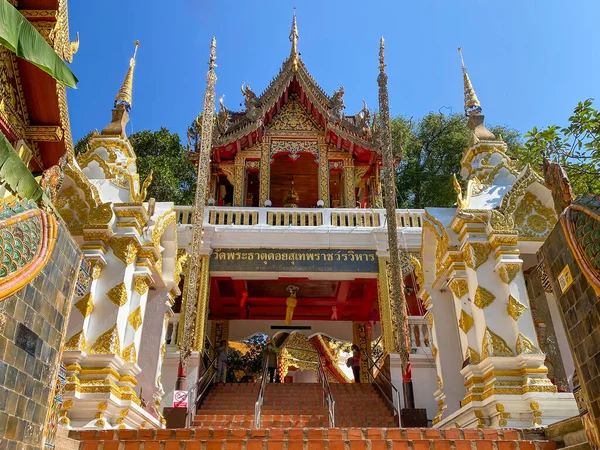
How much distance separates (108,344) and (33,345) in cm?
294

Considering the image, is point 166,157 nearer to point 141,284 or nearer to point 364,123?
point 364,123

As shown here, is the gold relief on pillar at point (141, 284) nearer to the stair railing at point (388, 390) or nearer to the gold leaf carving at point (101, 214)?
the gold leaf carving at point (101, 214)

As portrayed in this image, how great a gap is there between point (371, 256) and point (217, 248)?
327cm

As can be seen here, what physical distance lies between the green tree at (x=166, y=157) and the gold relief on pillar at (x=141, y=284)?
44.4 feet

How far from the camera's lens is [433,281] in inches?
298

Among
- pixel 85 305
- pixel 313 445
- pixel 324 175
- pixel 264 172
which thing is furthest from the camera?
pixel 324 175

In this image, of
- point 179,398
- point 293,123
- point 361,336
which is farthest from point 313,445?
point 293,123

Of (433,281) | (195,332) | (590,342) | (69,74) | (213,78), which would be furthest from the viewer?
(195,332)

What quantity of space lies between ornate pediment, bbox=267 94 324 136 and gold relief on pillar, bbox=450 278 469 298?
8.16 meters

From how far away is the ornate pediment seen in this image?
14.2m

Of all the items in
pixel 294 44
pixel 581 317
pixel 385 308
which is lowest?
pixel 581 317

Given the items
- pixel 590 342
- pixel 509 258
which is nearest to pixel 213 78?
pixel 509 258

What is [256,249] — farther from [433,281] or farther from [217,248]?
[433,281]

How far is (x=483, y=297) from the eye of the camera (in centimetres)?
636
